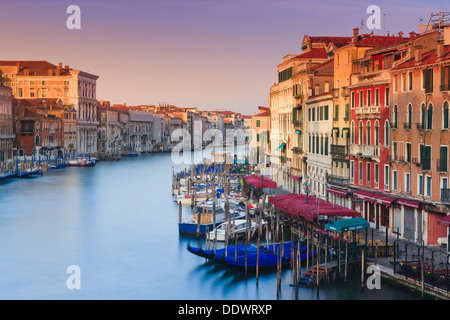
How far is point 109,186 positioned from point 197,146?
70362 mm

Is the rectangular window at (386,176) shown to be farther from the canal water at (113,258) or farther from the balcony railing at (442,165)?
the canal water at (113,258)

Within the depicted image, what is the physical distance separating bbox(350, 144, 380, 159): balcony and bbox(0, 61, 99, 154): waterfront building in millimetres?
51020

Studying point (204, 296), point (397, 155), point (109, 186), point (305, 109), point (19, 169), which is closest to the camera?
point (204, 296)

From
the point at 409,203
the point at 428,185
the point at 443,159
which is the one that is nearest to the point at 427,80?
the point at 443,159

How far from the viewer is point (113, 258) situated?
18.2 metres

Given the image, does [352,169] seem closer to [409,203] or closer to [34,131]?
[409,203]

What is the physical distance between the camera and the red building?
17.1 m

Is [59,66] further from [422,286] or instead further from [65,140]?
[422,286]

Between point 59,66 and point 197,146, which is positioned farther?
point 197,146

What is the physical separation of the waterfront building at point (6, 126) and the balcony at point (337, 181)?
28801mm

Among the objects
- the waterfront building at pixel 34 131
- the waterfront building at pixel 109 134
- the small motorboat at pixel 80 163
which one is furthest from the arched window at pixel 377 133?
the waterfront building at pixel 109 134

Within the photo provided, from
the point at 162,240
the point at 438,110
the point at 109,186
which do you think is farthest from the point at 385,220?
the point at 109,186

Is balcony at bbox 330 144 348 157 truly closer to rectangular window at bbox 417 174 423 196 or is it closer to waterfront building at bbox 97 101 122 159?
rectangular window at bbox 417 174 423 196

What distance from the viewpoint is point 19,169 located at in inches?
1726
